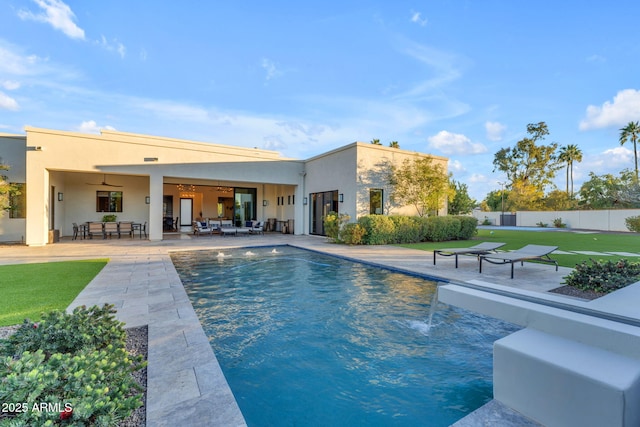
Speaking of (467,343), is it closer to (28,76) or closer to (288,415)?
(288,415)

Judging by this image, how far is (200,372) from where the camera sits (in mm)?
2381

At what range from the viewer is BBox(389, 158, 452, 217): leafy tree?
14.0 m

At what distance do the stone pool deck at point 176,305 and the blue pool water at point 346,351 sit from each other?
33cm

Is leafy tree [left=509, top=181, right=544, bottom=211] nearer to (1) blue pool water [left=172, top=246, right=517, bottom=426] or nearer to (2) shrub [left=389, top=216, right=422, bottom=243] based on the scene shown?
(2) shrub [left=389, top=216, right=422, bottom=243]

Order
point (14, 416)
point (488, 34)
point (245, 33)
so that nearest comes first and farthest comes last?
1. point (14, 416)
2. point (488, 34)
3. point (245, 33)

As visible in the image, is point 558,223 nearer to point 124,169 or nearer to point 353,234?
point 353,234

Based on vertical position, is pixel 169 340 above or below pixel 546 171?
below

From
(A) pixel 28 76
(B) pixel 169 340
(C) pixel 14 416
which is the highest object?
(A) pixel 28 76

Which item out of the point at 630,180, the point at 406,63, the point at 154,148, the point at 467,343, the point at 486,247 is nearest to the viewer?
the point at 467,343

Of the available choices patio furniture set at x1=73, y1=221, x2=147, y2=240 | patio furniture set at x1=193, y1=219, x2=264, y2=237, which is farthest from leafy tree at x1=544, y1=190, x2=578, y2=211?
patio furniture set at x1=73, y1=221, x2=147, y2=240

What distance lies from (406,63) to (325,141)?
9.70 metres

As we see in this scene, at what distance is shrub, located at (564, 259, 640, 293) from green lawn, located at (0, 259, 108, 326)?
7.71 metres

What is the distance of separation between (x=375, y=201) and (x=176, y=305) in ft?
35.5

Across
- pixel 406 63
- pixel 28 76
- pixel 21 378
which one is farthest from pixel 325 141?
pixel 21 378
